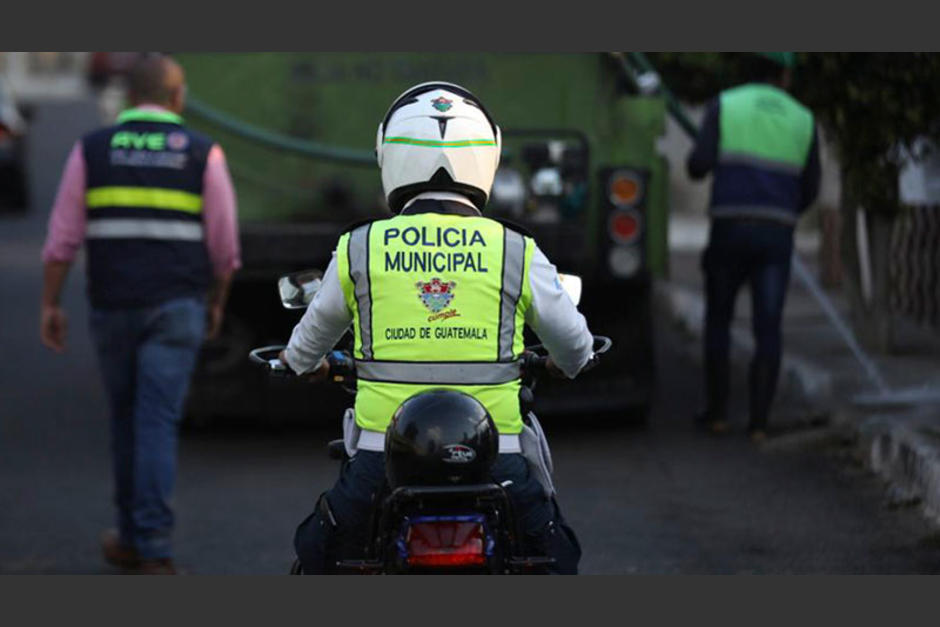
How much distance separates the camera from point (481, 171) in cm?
441

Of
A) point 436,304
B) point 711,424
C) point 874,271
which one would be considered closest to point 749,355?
point 874,271

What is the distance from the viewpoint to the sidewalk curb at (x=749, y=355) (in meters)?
10.2

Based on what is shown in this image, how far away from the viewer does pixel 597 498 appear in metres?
8.40

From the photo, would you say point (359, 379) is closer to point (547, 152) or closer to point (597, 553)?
point (597, 553)

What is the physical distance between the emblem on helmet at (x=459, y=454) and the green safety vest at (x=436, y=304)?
31 centimetres

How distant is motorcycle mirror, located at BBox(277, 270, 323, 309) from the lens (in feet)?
15.2

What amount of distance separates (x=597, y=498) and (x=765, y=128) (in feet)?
7.27

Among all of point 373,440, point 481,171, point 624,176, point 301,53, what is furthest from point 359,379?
point 301,53

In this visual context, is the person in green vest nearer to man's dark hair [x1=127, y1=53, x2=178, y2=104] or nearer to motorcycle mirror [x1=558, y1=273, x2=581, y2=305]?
→ man's dark hair [x1=127, y1=53, x2=178, y2=104]

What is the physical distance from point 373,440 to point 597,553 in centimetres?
321

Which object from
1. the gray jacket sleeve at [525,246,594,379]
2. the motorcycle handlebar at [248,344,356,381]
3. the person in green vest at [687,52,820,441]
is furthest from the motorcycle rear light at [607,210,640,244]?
the gray jacket sleeve at [525,246,594,379]

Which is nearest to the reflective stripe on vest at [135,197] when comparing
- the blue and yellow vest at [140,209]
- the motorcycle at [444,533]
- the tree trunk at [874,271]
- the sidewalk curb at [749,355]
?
the blue and yellow vest at [140,209]

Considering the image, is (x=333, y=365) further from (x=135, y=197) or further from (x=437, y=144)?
(x=135, y=197)

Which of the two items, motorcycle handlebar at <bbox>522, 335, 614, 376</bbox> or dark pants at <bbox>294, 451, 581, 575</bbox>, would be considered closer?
dark pants at <bbox>294, 451, 581, 575</bbox>
